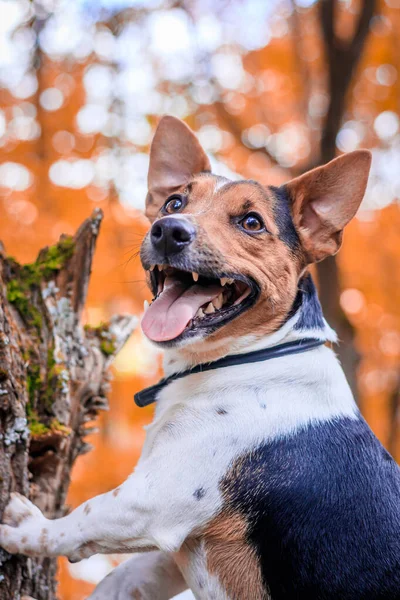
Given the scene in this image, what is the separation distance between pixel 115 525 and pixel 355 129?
6.14 metres

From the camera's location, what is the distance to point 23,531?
2445 millimetres

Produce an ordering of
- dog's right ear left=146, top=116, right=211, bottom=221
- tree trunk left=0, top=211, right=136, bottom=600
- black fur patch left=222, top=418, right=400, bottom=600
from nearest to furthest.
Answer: black fur patch left=222, top=418, right=400, bottom=600
tree trunk left=0, top=211, right=136, bottom=600
dog's right ear left=146, top=116, right=211, bottom=221

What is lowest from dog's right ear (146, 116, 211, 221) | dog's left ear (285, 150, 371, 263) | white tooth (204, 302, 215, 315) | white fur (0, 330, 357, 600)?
white fur (0, 330, 357, 600)

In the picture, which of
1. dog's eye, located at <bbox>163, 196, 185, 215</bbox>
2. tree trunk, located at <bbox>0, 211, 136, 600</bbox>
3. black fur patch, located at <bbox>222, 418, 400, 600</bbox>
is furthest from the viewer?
dog's eye, located at <bbox>163, 196, 185, 215</bbox>

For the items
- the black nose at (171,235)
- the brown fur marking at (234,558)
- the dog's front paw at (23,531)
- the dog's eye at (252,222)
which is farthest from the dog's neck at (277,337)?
the dog's front paw at (23,531)

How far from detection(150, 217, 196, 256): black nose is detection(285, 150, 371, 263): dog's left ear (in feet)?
2.30

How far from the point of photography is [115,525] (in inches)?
90.0

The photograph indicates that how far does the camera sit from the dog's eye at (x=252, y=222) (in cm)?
277

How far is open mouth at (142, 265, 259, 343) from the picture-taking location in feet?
8.03

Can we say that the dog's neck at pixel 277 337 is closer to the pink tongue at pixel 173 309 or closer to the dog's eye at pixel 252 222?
the pink tongue at pixel 173 309

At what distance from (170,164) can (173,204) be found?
405 mm

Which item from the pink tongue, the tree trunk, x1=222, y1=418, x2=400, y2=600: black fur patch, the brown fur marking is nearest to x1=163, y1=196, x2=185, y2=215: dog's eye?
the tree trunk

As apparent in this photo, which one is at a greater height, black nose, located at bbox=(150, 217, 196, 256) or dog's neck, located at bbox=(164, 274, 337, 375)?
black nose, located at bbox=(150, 217, 196, 256)

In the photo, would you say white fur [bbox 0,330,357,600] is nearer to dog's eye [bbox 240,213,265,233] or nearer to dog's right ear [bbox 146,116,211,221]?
dog's eye [bbox 240,213,265,233]
